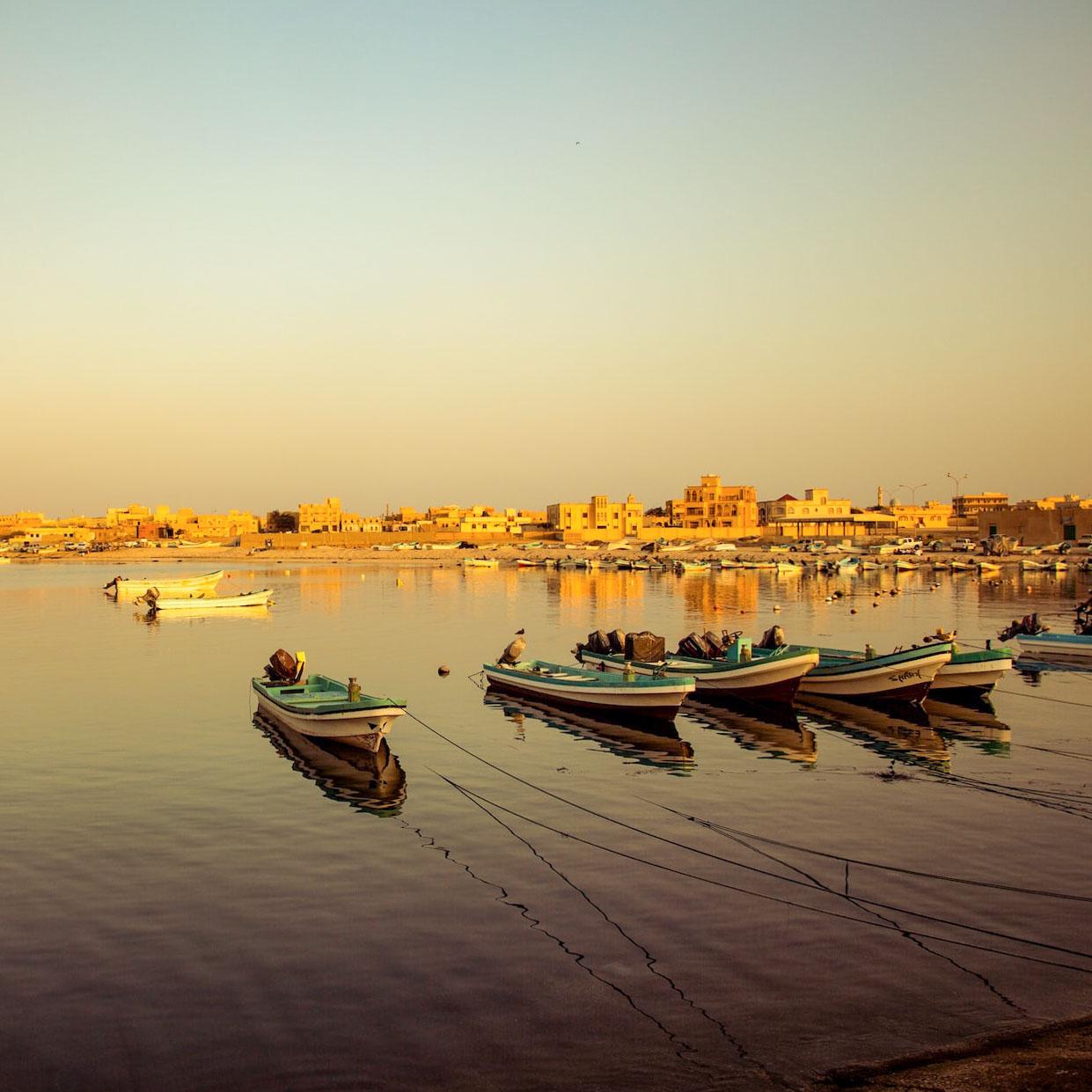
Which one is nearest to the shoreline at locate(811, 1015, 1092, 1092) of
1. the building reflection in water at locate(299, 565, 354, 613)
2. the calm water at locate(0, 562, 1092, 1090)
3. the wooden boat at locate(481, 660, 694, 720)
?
the calm water at locate(0, 562, 1092, 1090)

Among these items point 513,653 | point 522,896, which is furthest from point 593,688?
point 522,896

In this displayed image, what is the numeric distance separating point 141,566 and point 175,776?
148m

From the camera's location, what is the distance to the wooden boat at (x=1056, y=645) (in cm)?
3850

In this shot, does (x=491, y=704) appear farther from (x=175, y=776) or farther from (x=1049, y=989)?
(x=1049, y=989)

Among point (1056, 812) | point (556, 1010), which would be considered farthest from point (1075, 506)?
point (556, 1010)

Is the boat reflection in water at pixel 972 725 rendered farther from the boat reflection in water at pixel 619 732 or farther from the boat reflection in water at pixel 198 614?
the boat reflection in water at pixel 198 614

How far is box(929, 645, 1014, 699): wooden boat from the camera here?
30.0 metres

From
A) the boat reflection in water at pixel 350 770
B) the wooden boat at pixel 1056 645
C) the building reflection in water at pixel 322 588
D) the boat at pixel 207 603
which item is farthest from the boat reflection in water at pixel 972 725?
the boat at pixel 207 603

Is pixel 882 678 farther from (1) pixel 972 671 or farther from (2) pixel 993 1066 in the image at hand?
(2) pixel 993 1066

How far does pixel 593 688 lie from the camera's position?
90.9 ft

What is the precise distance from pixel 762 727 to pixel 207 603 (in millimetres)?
52895

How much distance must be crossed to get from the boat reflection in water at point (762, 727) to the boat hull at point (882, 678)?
1.80 metres

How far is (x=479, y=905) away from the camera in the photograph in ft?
44.8

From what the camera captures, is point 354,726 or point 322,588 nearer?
point 354,726
